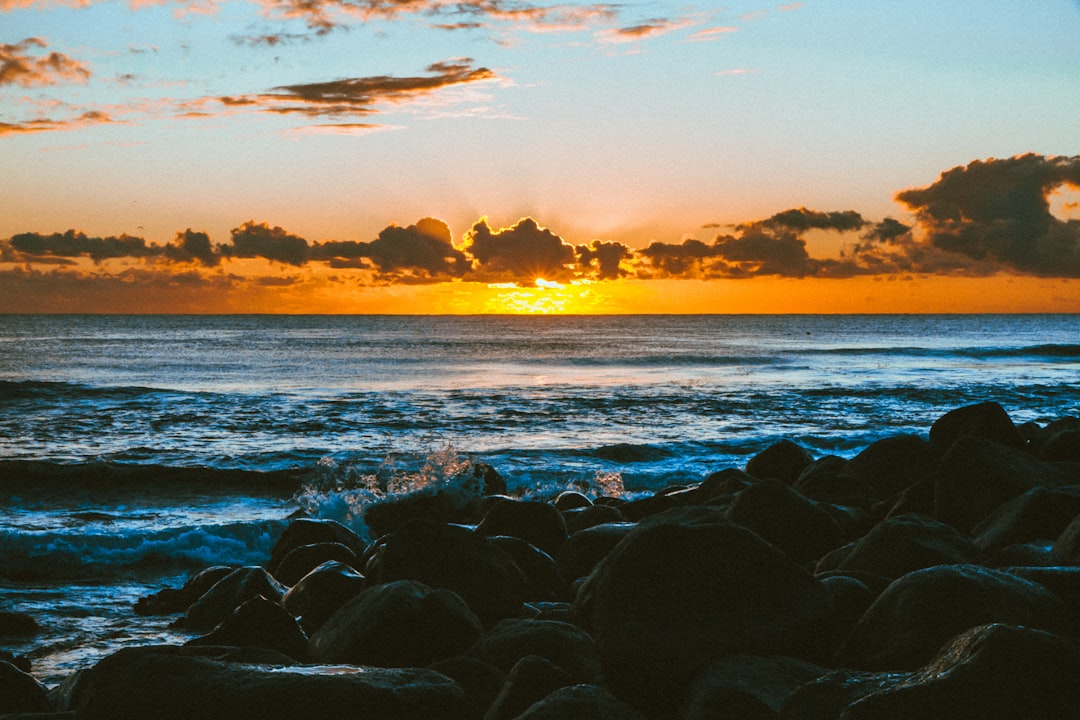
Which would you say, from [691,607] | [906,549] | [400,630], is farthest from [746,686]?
[906,549]

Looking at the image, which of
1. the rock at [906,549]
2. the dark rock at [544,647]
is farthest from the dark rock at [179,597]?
the rock at [906,549]

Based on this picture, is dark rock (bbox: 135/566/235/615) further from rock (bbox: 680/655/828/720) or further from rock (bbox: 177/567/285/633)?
rock (bbox: 680/655/828/720)

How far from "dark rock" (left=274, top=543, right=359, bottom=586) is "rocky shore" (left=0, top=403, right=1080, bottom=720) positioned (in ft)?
2.03

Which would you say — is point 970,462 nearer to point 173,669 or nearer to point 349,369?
point 173,669

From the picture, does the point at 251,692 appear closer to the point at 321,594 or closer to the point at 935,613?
the point at 321,594

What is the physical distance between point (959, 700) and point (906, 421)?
66.9 feet

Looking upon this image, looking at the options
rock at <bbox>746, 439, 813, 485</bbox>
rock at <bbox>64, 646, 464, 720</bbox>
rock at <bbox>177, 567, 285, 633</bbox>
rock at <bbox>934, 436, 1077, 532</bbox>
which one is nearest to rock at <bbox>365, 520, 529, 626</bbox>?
rock at <bbox>177, 567, 285, 633</bbox>

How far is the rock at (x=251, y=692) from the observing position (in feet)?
13.3

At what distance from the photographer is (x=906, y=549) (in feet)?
20.4

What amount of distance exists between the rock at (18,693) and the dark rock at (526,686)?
2493 millimetres

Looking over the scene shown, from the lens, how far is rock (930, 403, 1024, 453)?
11906 mm

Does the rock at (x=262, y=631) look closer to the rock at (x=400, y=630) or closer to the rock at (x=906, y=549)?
the rock at (x=400, y=630)

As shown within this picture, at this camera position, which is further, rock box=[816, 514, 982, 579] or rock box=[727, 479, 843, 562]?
rock box=[727, 479, 843, 562]

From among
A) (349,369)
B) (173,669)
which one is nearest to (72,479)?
(173,669)
